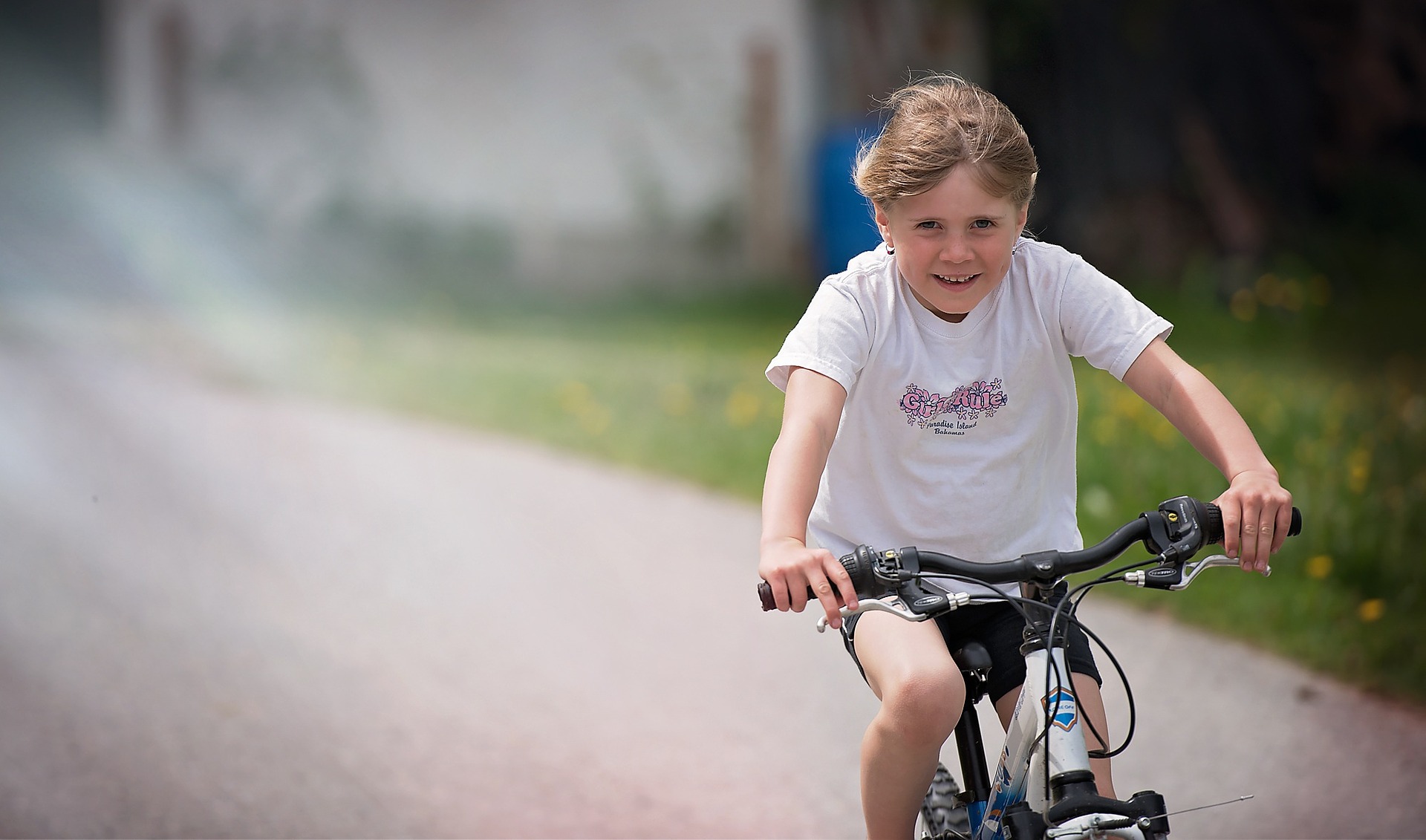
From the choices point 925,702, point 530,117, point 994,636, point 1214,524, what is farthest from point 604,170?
point 1214,524

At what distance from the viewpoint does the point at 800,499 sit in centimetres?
223

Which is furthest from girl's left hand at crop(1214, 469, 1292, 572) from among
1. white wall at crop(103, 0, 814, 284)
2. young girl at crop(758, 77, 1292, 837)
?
white wall at crop(103, 0, 814, 284)

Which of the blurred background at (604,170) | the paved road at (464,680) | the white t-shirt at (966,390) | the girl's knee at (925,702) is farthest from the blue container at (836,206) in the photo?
the girl's knee at (925,702)

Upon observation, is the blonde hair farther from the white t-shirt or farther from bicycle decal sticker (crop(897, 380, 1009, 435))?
bicycle decal sticker (crop(897, 380, 1009, 435))

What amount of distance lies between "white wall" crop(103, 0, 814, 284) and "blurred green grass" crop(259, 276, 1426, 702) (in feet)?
4.24

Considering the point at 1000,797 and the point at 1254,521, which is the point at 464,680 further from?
the point at 1254,521

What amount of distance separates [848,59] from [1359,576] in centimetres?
991

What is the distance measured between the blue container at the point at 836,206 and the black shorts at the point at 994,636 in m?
9.73

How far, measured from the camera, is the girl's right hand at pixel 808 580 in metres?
1.97

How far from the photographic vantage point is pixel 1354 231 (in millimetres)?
12234

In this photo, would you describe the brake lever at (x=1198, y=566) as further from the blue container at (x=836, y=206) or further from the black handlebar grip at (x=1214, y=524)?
the blue container at (x=836, y=206)

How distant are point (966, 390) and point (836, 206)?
10520 mm

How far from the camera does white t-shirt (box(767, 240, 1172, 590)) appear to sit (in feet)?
8.00

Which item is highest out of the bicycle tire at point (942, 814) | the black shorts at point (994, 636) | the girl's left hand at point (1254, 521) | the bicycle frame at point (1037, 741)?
the girl's left hand at point (1254, 521)
